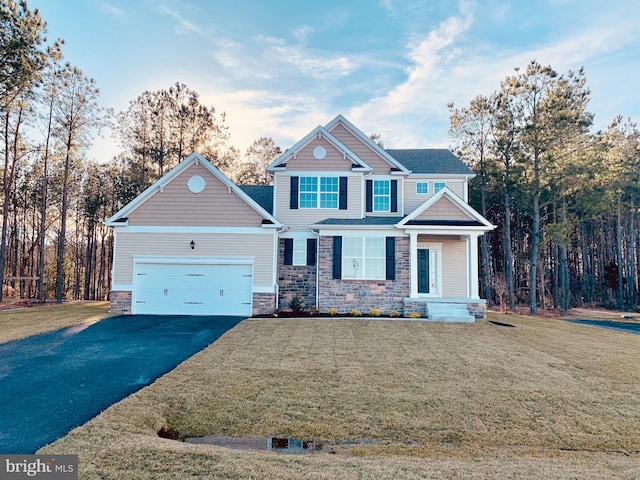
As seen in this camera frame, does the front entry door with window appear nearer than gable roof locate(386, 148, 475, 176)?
Yes

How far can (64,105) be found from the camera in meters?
20.4

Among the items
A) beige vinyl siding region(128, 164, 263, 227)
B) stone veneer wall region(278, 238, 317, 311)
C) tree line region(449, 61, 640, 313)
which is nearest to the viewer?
beige vinyl siding region(128, 164, 263, 227)

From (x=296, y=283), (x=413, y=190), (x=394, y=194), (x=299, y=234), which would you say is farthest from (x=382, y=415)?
(x=413, y=190)

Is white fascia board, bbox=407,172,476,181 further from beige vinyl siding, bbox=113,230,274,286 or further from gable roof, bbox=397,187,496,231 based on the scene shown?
beige vinyl siding, bbox=113,230,274,286

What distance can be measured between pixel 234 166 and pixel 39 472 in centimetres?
2687

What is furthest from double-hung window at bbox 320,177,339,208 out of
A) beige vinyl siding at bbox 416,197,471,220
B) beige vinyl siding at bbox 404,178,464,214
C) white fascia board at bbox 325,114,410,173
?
beige vinyl siding at bbox 404,178,464,214

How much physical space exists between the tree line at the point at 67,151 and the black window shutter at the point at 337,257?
1472 cm

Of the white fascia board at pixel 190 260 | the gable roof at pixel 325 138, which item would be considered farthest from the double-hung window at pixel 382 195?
the white fascia board at pixel 190 260

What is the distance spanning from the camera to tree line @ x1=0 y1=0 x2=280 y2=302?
18.0 m

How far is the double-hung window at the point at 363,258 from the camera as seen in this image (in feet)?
48.8

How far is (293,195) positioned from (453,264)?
7.72 m

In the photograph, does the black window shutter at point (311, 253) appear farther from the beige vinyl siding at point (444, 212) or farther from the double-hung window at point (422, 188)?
the double-hung window at point (422, 188)

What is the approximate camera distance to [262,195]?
18.4 meters

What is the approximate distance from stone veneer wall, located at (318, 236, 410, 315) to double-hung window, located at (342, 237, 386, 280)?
0.93 ft
